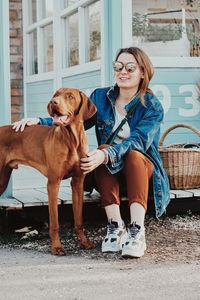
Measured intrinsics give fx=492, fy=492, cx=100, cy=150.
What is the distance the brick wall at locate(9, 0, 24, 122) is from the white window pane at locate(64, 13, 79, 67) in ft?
5.85

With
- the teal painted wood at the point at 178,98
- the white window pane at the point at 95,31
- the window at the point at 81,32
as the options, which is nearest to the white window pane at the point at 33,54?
the window at the point at 81,32

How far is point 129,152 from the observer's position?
10.3 feet

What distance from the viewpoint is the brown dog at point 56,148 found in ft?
9.64

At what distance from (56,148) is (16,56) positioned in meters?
4.88

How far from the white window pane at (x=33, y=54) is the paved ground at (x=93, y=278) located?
463 centimetres

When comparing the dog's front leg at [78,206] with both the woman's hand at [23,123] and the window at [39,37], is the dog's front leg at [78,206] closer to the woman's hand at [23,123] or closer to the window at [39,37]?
the woman's hand at [23,123]

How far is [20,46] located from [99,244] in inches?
195

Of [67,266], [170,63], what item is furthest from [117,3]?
[67,266]

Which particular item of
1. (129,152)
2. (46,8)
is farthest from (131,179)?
(46,8)

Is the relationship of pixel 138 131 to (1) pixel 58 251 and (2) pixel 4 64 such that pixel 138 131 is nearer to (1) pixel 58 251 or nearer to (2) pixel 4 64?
(1) pixel 58 251

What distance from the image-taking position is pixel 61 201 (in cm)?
360

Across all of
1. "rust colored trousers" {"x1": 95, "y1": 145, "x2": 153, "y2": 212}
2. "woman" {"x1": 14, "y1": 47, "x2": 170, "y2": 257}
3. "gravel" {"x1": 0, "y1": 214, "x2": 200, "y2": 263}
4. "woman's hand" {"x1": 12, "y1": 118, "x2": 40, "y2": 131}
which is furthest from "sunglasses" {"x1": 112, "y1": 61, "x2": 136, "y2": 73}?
"gravel" {"x1": 0, "y1": 214, "x2": 200, "y2": 263}

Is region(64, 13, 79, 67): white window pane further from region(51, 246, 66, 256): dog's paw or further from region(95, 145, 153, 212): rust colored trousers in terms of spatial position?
region(51, 246, 66, 256): dog's paw

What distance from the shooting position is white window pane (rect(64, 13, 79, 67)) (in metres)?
5.70
